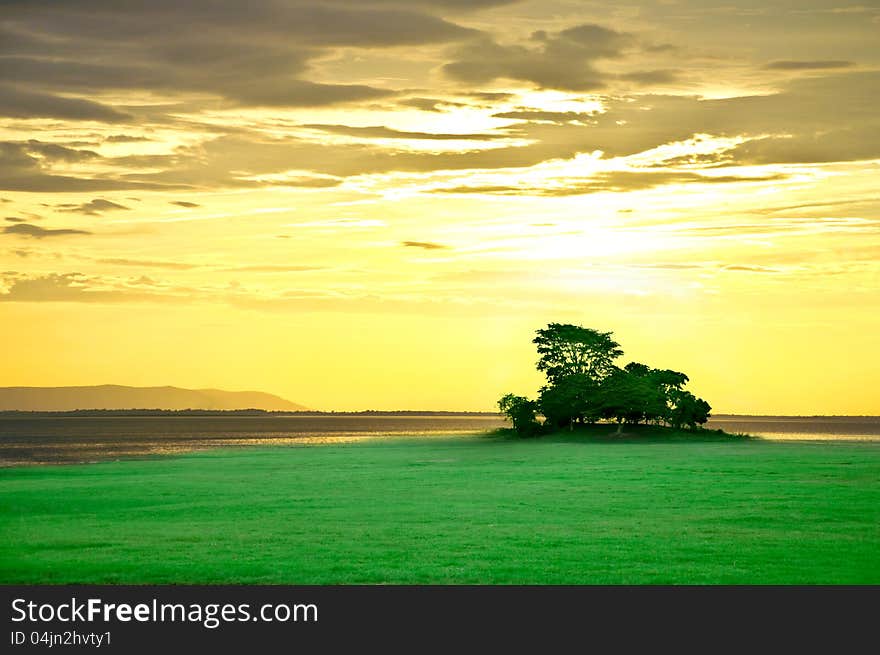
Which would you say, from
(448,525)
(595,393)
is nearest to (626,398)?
(595,393)

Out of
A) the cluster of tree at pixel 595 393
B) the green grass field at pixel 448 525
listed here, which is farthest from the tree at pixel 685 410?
the green grass field at pixel 448 525

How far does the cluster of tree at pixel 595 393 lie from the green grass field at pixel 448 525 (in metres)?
46.3

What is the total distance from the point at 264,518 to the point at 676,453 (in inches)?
1797

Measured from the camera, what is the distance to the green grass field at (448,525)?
24188 mm

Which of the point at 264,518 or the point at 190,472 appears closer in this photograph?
the point at 264,518

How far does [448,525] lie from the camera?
3142 cm

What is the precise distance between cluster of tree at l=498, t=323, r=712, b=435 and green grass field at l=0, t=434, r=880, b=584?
4632cm

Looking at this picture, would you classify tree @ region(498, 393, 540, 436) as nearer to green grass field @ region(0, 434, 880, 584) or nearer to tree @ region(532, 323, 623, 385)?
tree @ region(532, 323, 623, 385)

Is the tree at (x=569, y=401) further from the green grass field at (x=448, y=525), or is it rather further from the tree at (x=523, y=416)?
the green grass field at (x=448, y=525)

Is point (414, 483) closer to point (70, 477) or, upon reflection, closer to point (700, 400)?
point (70, 477)

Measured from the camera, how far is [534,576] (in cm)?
2352

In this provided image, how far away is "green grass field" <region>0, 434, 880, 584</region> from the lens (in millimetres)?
24188
